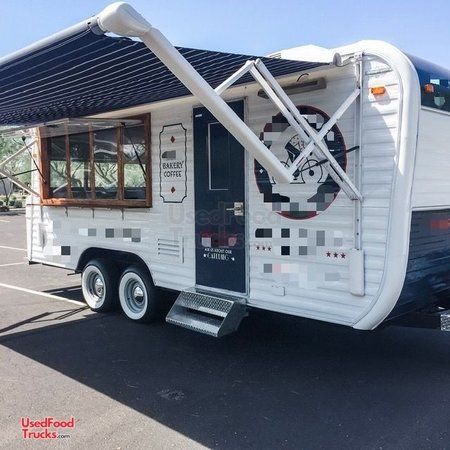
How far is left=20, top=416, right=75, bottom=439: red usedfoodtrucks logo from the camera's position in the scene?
11.6ft

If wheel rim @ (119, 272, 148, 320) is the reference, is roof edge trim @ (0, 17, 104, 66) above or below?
above

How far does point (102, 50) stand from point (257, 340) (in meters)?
3.36

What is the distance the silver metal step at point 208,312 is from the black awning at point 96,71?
2027 mm

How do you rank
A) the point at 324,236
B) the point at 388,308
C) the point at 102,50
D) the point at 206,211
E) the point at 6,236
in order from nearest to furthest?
the point at 102,50 → the point at 388,308 → the point at 324,236 → the point at 206,211 → the point at 6,236

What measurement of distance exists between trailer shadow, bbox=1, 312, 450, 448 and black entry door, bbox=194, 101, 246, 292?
826 millimetres

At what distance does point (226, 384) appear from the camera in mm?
4348

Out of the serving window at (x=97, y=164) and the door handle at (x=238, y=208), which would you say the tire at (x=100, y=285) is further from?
the door handle at (x=238, y=208)

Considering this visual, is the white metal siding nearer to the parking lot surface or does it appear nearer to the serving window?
the parking lot surface

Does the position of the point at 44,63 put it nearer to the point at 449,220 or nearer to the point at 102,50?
the point at 102,50

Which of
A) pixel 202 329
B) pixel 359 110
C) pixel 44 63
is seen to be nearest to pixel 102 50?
pixel 44 63

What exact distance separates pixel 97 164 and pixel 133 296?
67.7 inches

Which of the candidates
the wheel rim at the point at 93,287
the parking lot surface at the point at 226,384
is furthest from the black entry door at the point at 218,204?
the wheel rim at the point at 93,287

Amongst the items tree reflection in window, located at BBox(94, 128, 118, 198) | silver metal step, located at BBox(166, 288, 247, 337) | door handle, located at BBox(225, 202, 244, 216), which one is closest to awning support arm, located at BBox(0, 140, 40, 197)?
tree reflection in window, located at BBox(94, 128, 118, 198)

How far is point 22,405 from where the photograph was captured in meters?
3.99
